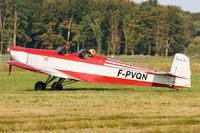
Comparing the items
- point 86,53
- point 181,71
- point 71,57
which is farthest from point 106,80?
point 181,71

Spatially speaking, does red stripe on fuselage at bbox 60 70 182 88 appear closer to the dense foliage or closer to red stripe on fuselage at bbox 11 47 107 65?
red stripe on fuselage at bbox 11 47 107 65

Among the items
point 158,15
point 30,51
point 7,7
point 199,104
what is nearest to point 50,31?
point 7,7

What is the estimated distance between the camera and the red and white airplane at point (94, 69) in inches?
821

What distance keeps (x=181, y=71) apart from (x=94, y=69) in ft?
10.5

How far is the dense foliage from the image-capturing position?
90.2m

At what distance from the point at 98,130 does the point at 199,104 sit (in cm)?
573

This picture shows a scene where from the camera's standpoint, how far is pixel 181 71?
68.0 feet

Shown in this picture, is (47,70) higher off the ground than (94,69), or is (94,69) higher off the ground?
(94,69)

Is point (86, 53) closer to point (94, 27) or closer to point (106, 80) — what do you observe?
point (106, 80)

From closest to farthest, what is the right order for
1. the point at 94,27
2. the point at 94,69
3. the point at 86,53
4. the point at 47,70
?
the point at 94,69 < the point at 86,53 < the point at 47,70 < the point at 94,27

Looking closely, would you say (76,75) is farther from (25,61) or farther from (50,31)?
(50,31)

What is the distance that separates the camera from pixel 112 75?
21.5m

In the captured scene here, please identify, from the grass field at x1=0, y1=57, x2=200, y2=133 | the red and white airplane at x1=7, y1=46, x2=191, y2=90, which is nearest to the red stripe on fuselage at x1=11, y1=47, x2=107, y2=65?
the red and white airplane at x1=7, y1=46, x2=191, y2=90

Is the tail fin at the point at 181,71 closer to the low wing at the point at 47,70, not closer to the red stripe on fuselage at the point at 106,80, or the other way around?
the red stripe on fuselage at the point at 106,80
